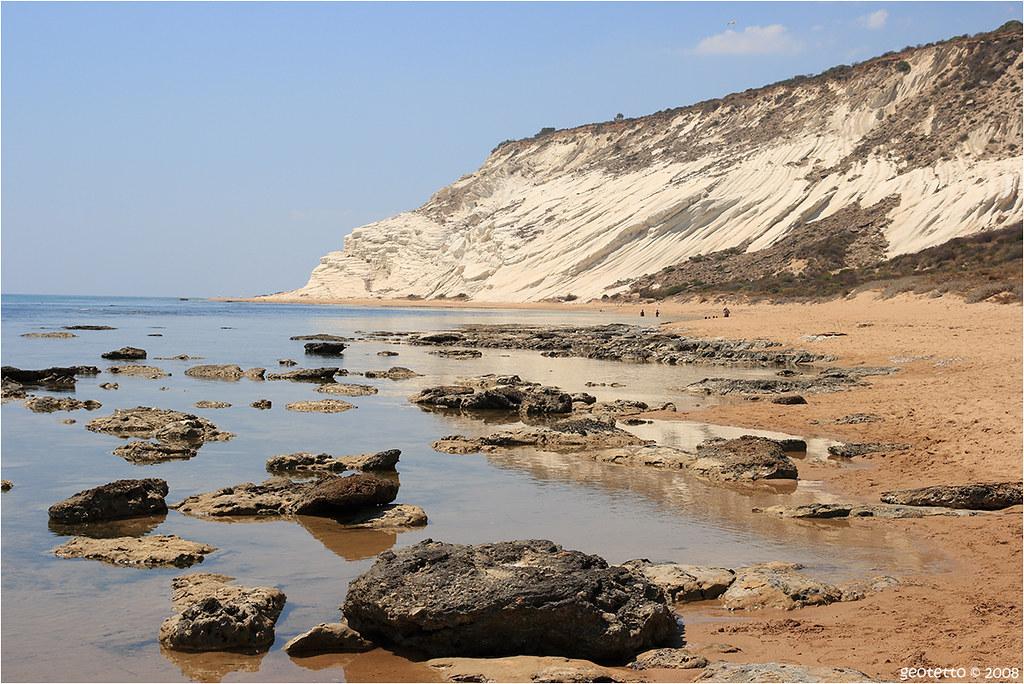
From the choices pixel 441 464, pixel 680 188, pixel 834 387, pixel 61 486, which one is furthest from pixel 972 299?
pixel 680 188

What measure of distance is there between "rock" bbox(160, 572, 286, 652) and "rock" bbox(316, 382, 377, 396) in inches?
495

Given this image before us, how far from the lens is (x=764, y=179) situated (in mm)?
66875

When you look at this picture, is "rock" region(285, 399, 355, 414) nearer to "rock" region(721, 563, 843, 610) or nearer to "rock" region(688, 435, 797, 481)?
"rock" region(688, 435, 797, 481)

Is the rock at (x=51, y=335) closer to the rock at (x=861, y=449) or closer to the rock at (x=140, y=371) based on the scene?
the rock at (x=140, y=371)

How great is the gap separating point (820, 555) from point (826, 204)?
58.1m

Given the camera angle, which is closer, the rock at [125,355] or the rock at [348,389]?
the rock at [348,389]

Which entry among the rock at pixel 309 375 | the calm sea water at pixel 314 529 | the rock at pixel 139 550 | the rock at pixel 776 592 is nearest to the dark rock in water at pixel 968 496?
the calm sea water at pixel 314 529

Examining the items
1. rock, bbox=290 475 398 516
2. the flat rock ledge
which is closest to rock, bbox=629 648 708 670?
rock, bbox=290 475 398 516

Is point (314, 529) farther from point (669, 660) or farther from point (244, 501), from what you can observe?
point (669, 660)

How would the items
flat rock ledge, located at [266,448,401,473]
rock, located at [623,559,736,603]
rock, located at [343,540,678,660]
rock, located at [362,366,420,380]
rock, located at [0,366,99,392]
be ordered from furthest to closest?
rock, located at [362,366,420,380] → rock, located at [0,366,99,392] → flat rock ledge, located at [266,448,401,473] → rock, located at [623,559,736,603] → rock, located at [343,540,678,660]

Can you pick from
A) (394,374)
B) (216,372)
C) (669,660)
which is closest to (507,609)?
(669,660)

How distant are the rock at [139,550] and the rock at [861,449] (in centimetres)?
755

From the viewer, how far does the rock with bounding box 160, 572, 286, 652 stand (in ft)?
18.7

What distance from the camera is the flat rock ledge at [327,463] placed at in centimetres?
1096
